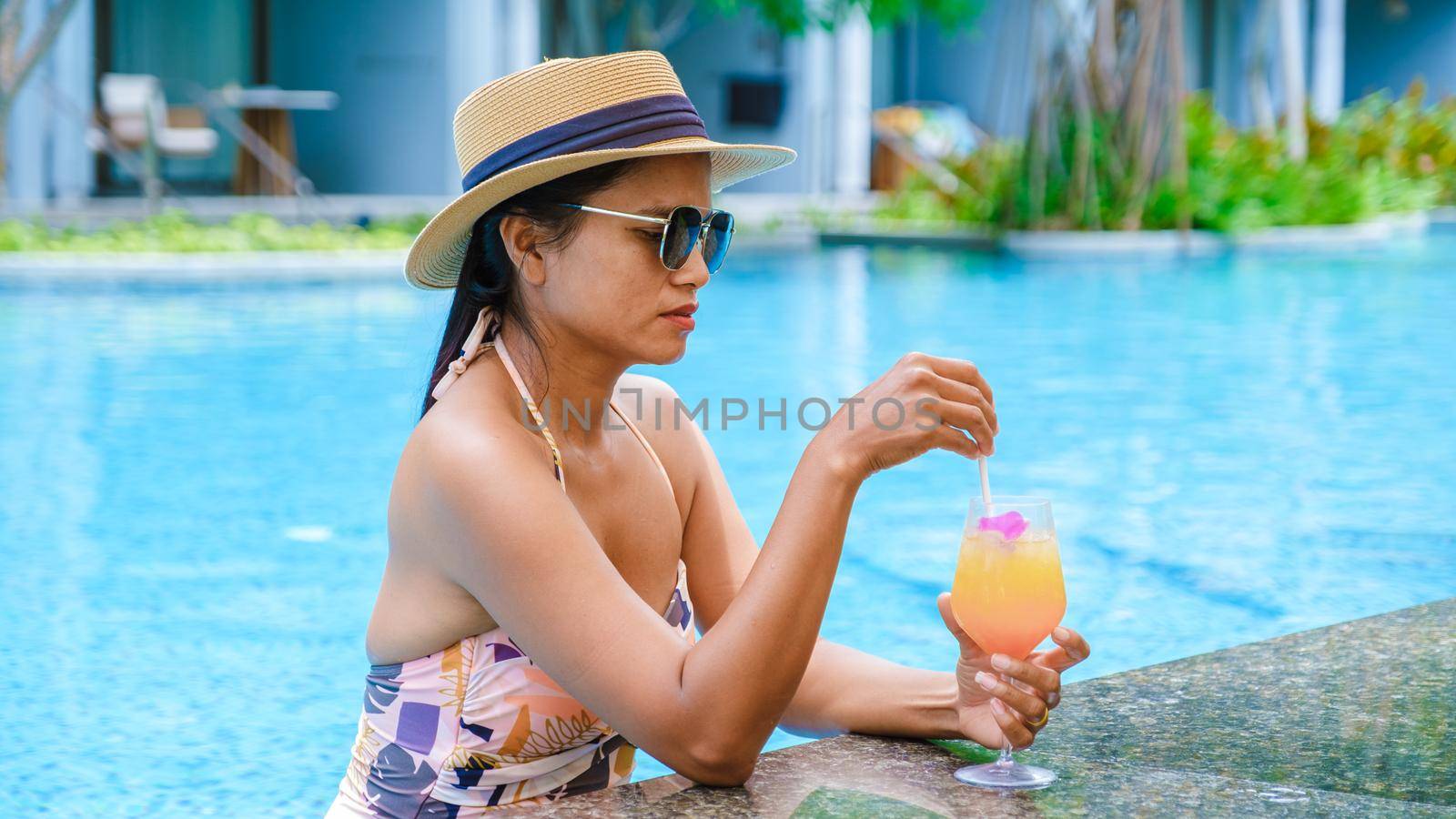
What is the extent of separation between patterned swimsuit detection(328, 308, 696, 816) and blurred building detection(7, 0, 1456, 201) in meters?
13.9

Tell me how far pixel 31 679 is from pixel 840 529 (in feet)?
10.4

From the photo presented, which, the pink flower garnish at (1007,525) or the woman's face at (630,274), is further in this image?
the woman's face at (630,274)

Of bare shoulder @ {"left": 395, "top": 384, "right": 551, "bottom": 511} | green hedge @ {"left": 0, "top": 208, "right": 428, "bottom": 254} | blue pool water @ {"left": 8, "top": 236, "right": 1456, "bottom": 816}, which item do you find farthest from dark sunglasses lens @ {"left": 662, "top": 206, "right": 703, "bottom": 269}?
green hedge @ {"left": 0, "top": 208, "right": 428, "bottom": 254}

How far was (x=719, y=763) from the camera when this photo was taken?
1758mm

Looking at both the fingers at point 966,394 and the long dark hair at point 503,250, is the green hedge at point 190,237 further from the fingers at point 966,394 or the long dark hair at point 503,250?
the fingers at point 966,394

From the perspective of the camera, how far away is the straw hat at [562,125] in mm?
1854

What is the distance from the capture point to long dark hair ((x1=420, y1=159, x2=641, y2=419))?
6.20ft

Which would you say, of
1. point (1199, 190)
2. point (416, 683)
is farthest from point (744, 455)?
point (1199, 190)

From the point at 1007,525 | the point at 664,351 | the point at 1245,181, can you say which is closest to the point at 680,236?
the point at 664,351

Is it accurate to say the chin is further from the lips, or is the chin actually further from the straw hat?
the straw hat

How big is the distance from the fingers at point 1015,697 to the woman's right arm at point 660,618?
8.2 inches

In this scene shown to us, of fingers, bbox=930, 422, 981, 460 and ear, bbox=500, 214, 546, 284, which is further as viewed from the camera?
ear, bbox=500, 214, 546, 284

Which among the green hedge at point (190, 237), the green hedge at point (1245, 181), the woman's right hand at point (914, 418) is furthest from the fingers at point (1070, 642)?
the green hedge at point (1245, 181)

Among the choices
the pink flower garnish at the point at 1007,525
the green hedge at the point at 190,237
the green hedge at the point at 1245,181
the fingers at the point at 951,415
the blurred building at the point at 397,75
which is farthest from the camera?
the blurred building at the point at 397,75
